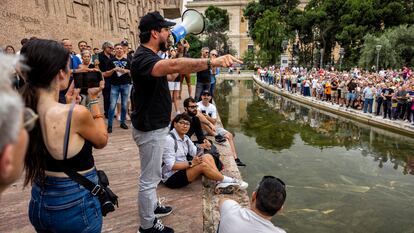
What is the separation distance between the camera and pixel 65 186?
5.68 ft

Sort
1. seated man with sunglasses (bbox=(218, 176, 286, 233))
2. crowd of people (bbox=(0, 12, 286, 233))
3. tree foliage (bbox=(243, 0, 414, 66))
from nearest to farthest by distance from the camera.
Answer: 1. crowd of people (bbox=(0, 12, 286, 233))
2. seated man with sunglasses (bbox=(218, 176, 286, 233))
3. tree foliage (bbox=(243, 0, 414, 66))

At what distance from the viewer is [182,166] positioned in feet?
13.7

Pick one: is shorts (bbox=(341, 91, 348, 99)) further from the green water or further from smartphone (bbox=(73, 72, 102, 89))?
smartphone (bbox=(73, 72, 102, 89))

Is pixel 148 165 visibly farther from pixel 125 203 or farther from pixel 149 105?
pixel 125 203

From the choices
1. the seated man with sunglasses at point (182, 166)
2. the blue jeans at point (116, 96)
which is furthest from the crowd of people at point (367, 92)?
the seated man with sunglasses at point (182, 166)

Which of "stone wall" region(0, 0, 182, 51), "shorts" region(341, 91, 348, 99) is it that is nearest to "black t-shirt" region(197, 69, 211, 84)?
"stone wall" region(0, 0, 182, 51)

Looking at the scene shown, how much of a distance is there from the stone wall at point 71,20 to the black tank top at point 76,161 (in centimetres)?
789

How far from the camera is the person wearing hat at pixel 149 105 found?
8.64 ft

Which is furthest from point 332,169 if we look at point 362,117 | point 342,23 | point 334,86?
point 342,23

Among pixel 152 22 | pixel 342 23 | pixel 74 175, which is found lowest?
pixel 74 175

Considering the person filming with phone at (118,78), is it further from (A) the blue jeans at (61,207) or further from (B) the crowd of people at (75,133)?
(A) the blue jeans at (61,207)

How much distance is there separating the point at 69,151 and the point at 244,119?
11.5 m

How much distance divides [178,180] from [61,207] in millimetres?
2476

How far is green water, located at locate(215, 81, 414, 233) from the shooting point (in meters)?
4.93
